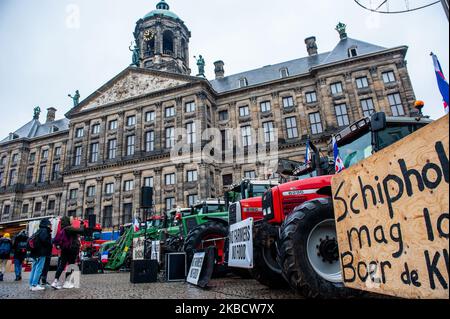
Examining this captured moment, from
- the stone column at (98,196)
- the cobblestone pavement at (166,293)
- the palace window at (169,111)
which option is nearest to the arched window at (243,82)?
the palace window at (169,111)

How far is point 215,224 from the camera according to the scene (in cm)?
912

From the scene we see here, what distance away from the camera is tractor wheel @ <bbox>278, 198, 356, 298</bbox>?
13.1 feet

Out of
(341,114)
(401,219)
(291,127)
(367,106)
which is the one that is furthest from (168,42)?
(401,219)

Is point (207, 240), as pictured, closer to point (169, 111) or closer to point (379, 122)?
point (379, 122)

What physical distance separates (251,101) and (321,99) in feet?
25.6

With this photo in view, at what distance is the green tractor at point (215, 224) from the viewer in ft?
28.9

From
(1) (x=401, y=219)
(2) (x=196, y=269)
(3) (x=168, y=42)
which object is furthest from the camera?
(3) (x=168, y=42)

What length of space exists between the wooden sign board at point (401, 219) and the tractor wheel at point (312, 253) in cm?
154

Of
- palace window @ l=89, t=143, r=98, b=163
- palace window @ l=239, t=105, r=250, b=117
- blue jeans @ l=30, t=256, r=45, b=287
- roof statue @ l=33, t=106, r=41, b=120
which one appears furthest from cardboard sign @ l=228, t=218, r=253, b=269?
roof statue @ l=33, t=106, r=41, b=120

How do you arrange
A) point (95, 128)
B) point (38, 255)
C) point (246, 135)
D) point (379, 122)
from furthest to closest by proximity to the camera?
point (95, 128)
point (246, 135)
point (38, 255)
point (379, 122)

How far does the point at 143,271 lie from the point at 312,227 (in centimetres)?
566

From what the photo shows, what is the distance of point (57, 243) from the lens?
7480 mm

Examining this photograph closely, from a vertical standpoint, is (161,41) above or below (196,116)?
above
